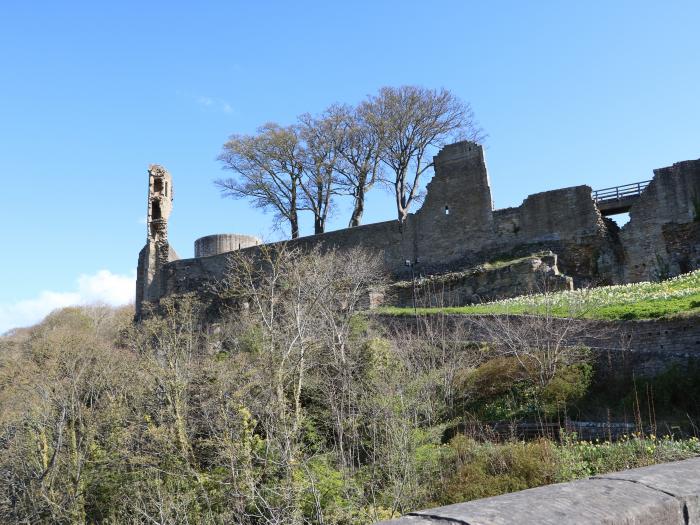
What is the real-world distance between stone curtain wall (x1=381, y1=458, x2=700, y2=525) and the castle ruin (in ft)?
84.3

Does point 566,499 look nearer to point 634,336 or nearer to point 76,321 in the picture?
point 634,336

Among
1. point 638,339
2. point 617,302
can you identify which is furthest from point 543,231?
point 638,339

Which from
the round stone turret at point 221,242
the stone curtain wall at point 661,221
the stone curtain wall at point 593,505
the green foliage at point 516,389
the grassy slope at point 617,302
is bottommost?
the green foliage at point 516,389

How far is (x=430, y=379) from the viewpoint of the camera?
19.5 meters

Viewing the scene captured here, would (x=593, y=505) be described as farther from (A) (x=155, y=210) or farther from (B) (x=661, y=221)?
(A) (x=155, y=210)

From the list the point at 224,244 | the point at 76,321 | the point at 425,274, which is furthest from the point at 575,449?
the point at 76,321

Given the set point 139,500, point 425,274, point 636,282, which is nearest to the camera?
point 139,500

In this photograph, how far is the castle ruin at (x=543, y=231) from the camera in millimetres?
27375

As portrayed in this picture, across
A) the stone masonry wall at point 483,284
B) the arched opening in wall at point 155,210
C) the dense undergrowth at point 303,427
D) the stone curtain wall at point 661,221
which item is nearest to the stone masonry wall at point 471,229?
the stone masonry wall at point 483,284

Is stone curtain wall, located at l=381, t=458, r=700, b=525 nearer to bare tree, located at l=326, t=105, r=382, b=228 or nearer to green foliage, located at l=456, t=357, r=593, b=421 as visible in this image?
green foliage, located at l=456, t=357, r=593, b=421

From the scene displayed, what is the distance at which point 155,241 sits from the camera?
138 ft

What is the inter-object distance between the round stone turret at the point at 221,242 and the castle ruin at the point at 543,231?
12.9m

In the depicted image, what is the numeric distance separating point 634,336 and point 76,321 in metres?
41.5

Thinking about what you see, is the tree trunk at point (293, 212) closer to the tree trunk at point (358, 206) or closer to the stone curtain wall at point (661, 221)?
the tree trunk at point (358, 206)
